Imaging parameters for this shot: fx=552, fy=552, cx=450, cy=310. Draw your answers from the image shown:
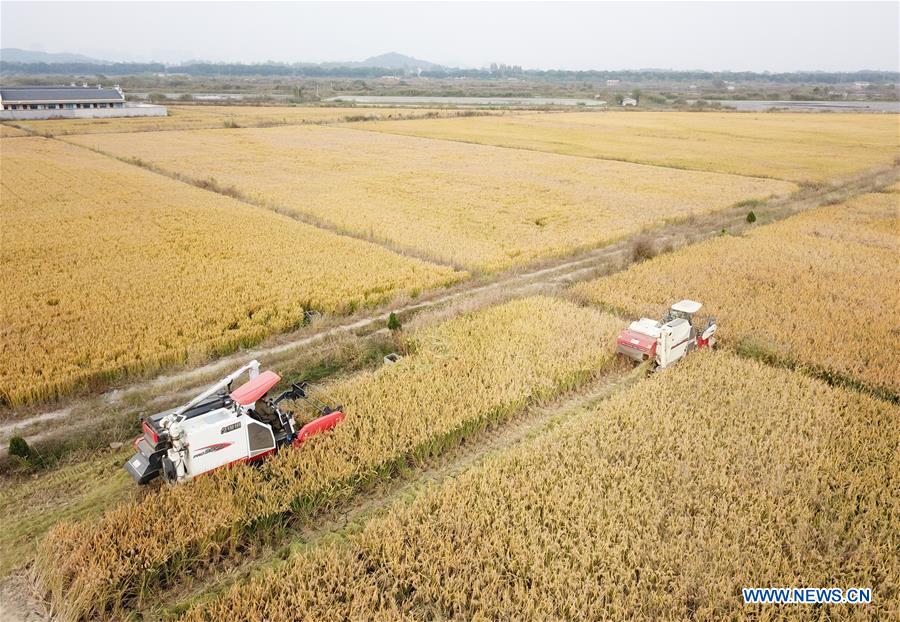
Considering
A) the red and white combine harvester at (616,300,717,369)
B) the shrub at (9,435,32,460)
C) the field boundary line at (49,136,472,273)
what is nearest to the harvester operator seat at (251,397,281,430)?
the shrub at (9,435,32,460)

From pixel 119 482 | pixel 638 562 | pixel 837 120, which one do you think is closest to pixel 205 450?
pixel 119 482

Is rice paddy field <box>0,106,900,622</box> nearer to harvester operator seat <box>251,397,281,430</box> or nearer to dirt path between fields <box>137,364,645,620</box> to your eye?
dirt path between fields <box>137,364,645,620</box>

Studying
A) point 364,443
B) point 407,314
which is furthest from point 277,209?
point 364,443

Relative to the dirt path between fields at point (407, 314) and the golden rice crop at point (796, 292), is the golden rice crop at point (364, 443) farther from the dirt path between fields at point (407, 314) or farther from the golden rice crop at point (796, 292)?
the golden rice crop at point (796, 292)

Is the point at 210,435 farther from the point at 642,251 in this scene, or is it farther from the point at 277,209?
the point at 277,209

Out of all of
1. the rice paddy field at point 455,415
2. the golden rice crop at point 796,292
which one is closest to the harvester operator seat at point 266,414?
the rice paddy field at point 455,415

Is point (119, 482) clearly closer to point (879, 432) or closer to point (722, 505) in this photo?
point (722, 505)
